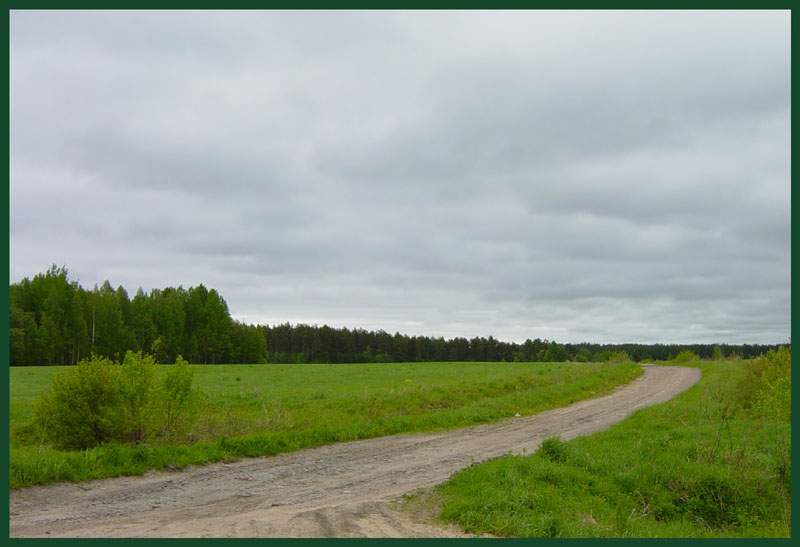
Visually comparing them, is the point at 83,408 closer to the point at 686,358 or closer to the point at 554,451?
the point at 554,451

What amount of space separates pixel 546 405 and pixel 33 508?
20207mm

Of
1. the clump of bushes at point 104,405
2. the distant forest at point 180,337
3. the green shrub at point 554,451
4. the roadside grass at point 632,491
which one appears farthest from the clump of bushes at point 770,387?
the distant forest at point 180,337

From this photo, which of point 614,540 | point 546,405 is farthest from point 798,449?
point 546,405

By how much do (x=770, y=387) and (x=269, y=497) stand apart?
16677 mm

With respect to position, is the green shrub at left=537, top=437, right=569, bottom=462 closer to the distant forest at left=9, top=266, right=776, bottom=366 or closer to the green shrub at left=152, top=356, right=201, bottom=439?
the green shrub at left=152, top=356, right=201, bottom=439

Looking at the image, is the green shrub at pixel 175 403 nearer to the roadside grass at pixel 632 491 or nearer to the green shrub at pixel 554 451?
the roadside grass at pixel 632 491

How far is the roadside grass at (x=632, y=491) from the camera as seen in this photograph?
8602 mm

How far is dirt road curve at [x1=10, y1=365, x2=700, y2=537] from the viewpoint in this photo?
771cm

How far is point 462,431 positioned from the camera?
57.5 ft

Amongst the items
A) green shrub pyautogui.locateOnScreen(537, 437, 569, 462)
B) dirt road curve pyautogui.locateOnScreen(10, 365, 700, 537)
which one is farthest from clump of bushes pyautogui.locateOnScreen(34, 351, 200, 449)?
green shrub pyautogui.locateOnScreen(537, 437, 569, 462)

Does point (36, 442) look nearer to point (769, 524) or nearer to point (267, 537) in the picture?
point (267, 537)

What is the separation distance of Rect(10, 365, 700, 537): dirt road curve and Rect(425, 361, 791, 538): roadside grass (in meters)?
1.03

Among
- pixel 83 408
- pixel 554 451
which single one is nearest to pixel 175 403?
pixel 83 408

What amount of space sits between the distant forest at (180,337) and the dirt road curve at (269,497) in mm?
45795
